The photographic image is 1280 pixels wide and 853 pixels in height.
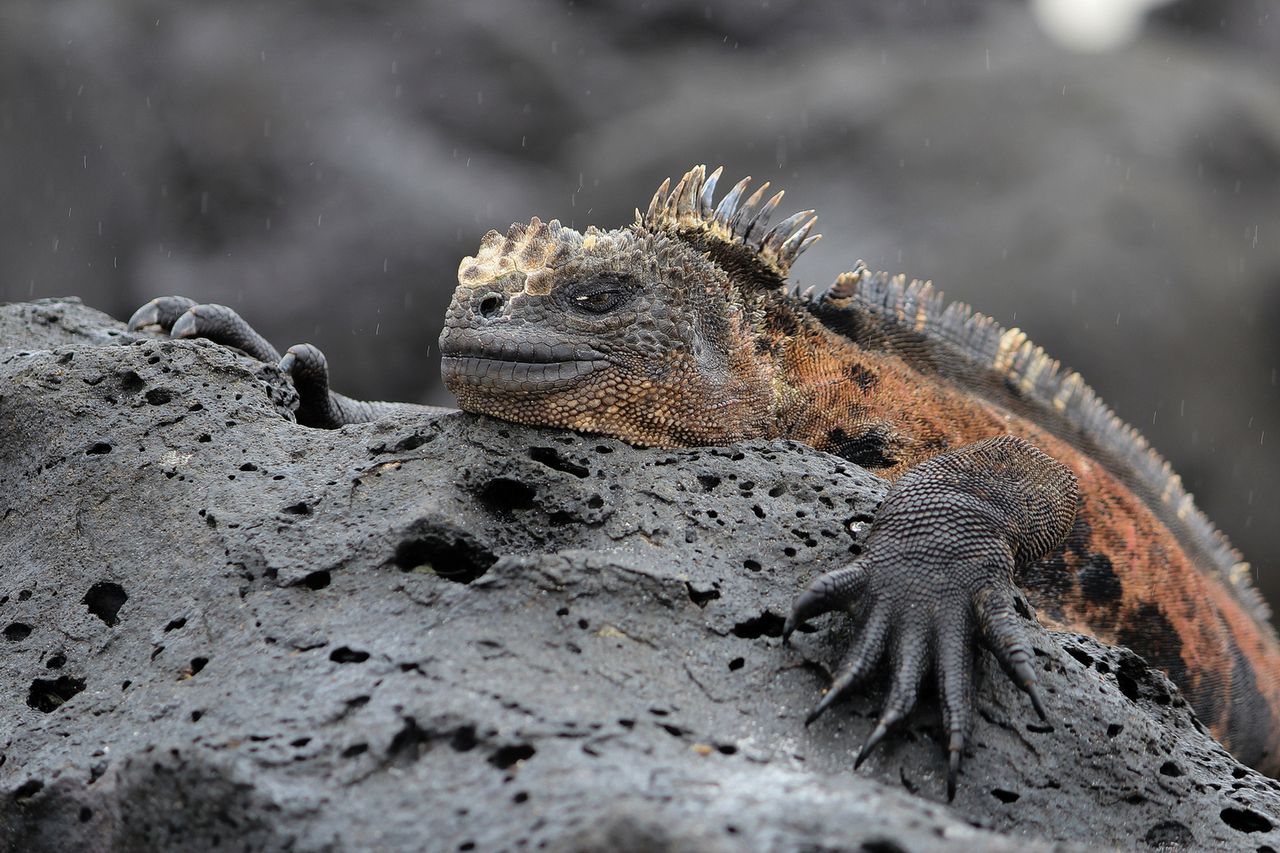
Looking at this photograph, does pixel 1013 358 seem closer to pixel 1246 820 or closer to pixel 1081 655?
pixel 1081 655

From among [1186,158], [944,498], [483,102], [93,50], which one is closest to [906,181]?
[1186,158]

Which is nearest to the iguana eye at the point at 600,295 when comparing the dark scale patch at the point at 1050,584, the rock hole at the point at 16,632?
the rock hole at the point at 16,632

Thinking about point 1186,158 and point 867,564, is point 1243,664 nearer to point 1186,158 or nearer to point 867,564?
point 867,564

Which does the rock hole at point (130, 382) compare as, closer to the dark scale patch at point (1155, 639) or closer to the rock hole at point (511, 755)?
the rock hole at point (511, 755)

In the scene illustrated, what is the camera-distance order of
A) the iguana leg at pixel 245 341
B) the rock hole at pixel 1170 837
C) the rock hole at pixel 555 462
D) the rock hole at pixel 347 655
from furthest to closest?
the iguana leg at pixel 245 341, the rock hole at pixel 555 462, the rock hole at pixel 1170 837, the rock hole at pixel 347 655

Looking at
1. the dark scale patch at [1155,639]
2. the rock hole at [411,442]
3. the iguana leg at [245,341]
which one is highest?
the dark scale patch at [1155,639]

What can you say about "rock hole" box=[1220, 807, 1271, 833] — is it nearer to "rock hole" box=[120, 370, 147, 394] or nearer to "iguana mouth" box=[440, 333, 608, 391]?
"iguana mouth" box=[440, 333, 608, 391]
